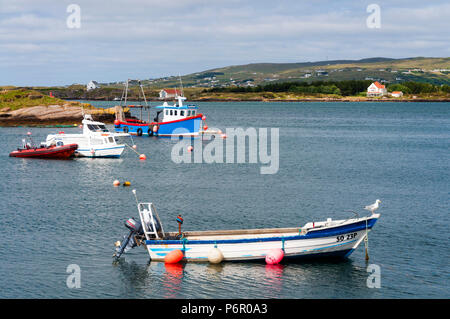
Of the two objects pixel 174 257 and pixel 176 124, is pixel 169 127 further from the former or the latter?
pixel 174 257

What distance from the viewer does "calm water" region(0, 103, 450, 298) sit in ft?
70.9

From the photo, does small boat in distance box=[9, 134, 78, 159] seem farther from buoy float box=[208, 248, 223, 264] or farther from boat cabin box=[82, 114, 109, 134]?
buoy float box=[208, 248, 223, 264]

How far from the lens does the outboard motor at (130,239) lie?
2416 centimetres

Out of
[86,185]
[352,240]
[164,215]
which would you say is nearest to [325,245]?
[352,240]

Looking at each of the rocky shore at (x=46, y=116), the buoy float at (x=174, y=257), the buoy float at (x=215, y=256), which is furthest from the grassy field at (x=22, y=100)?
the buoy float at (x=215, y=256)

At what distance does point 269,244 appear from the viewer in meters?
23.7

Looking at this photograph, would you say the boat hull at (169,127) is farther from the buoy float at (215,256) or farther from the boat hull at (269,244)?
the buoy float at (215,256)

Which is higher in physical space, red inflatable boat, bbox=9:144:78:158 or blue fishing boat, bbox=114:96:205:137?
blue fishing boat, bbox=114:96:205:137

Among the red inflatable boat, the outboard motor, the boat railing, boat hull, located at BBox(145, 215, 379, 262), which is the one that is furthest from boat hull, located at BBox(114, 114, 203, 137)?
boat hull, located at BBox(145, 215, 379, 262)

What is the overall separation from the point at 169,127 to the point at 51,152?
2579 cm

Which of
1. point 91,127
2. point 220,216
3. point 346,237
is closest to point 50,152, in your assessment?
point 91,127

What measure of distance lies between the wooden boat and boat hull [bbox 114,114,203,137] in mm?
53566

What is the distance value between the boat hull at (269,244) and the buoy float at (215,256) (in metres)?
0.14

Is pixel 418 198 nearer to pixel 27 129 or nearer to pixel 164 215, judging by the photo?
pixel 164 215
